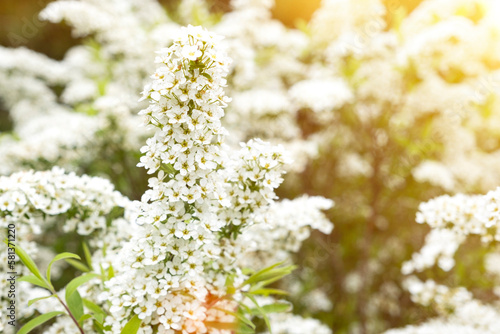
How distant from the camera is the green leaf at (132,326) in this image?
1.85 metres

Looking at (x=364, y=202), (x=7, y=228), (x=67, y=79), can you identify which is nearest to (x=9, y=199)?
(x=7, y=228)

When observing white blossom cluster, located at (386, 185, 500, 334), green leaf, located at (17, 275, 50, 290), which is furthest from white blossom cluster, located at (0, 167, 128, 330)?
white blossom cluster, located at (386, 185, 500, 334)

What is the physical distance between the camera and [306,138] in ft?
17.9

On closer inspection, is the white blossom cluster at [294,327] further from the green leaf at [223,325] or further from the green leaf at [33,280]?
the green leaf at [33,280]

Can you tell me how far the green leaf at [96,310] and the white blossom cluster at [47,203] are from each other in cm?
38

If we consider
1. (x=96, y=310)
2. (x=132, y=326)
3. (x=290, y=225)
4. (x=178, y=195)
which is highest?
(x=290, y=225)

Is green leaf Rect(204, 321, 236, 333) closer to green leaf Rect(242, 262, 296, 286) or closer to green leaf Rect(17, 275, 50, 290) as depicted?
green leaf Rect(242, 262, 296, 286)

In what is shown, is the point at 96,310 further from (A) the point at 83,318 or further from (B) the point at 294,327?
(B) the point at 294,327

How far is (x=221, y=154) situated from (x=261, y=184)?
0.25 metres

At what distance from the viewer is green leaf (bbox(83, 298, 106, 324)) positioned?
2.20 meters

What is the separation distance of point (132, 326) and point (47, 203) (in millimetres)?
870

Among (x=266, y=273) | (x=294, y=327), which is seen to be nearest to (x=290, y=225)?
(x=266, y=273)

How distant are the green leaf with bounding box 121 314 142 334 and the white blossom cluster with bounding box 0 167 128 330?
753 millimetres

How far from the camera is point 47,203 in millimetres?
2395
